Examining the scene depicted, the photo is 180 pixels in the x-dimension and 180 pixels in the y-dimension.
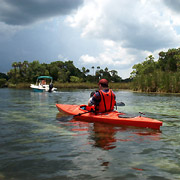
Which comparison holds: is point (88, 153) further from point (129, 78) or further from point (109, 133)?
point (129, 78)

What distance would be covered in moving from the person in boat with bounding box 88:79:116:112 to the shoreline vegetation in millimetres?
16974

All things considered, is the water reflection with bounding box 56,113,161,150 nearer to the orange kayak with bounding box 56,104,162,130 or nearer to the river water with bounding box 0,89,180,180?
the river water with bounding box 0,89,180,180

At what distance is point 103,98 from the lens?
21.2 ft

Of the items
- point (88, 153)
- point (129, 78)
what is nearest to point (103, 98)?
point (88, 153)

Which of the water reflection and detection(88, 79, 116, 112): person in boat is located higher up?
detection(88, 79, 116, 112): person in boat

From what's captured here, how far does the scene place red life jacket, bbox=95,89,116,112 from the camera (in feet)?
21.0

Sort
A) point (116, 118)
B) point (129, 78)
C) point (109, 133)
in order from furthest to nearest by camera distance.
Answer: point (129, 78) → point (116, 118) → point (109, 133)

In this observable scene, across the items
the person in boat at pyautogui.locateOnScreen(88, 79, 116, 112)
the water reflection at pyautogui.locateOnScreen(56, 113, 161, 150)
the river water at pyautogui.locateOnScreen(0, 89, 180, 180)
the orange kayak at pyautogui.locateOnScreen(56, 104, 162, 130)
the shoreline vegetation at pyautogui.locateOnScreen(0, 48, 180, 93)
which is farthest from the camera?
the shoreline vegetation at pyautogui.locateOnScreen(0, 48, 180, 93)

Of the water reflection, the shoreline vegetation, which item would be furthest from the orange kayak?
the shoreline vegetation

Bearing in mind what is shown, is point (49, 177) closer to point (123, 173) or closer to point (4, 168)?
point (4, 168)

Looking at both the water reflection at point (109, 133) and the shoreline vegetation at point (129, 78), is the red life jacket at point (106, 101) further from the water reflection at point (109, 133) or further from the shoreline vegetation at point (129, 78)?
the shoreline vegetation at point (129, 78)

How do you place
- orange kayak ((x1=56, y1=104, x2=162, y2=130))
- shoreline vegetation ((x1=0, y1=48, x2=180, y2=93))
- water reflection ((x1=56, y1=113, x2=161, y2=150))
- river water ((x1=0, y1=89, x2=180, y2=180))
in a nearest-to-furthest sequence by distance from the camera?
river water ((x1=0, y1=89, x2=180, y2=180)) < water reflection ((x1=56, y1=113, x2=161, y2=150)) < orange kayak ((x1=56, y1=104, x2=162, y2=130)) < shoreline vegetation ((x1=0, y1=48, x2=180, y2=93))

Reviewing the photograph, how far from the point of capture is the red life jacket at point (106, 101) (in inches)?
252

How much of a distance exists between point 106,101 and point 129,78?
58.1m
